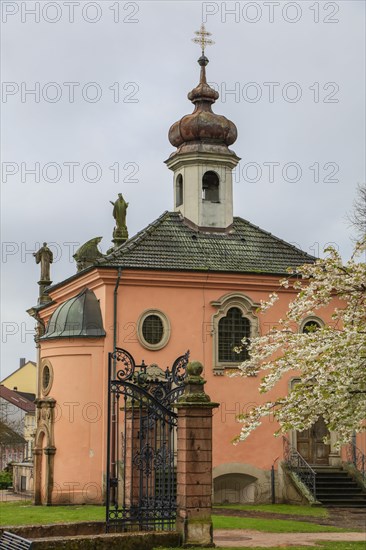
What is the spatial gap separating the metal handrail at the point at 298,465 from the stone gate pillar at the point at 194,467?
41.2 ft

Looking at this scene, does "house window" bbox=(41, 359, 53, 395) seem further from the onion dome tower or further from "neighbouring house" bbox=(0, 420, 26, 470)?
"neighbouring house" bbox=(0, 420, 26, 470)

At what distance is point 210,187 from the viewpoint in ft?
110

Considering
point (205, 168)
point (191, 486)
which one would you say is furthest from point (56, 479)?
point (191, 486)

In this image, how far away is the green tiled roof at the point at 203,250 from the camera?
1204 inches

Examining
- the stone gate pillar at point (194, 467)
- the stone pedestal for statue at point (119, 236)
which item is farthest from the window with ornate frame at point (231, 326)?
the stone gate pillar at point (194, 467)

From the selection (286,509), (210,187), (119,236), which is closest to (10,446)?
(119,236)

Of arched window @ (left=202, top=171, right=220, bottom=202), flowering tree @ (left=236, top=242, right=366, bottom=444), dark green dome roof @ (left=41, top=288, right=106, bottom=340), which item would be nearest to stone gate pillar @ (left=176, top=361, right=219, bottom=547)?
flowering tree @ (left=236, top=242, right=366, bottom=444)

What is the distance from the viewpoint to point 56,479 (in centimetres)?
2930

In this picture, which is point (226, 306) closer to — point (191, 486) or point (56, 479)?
point (56, 479)

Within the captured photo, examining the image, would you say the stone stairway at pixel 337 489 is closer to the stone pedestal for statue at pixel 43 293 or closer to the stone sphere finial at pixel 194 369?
the stone sphere finial at pixel 194 369

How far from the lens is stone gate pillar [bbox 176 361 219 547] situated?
16641 mm

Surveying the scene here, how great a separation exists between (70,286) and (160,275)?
413 cm

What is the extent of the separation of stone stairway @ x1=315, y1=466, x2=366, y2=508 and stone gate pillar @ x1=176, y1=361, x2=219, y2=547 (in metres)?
12.3

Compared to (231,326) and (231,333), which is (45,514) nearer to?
(231,333)
